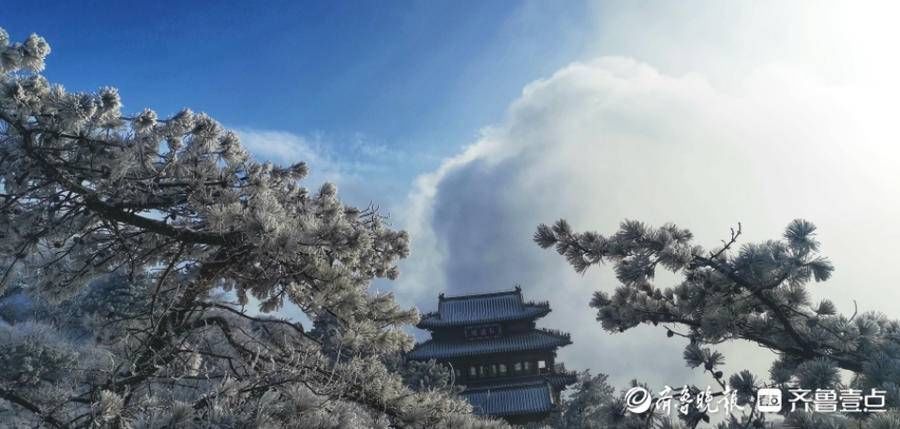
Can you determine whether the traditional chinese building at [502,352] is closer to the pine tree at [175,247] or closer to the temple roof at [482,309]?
the temple roof at [482,309]

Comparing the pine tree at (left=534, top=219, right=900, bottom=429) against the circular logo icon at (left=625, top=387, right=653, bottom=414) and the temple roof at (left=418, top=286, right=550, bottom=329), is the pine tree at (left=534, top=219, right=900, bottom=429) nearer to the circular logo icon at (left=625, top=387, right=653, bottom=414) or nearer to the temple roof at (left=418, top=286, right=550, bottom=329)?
the circular logo icon at (left=625, top=387, right=653, bottom=414)

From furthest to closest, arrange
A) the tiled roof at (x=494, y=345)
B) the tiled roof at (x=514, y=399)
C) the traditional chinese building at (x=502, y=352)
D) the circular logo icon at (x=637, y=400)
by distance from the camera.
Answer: the tiled roof at (x=494, y=345) → the traditional chinese building at (x=502, y=352) → the tiled roof at (x=514, y=399) → the circular logo icon at (x=637, y=400)

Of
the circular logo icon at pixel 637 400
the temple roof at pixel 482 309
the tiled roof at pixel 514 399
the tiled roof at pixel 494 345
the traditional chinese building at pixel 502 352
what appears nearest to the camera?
the circular logo icon at pixel 637 400

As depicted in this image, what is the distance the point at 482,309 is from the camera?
26.9 metres

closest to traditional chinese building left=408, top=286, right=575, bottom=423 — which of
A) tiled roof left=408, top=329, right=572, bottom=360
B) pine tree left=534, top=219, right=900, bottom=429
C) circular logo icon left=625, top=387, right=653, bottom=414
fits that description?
tiled roof left=408, top=329, right=572, bottom=360

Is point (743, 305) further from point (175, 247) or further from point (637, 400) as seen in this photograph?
point (175, 247)

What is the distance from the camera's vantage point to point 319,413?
2.95 meters

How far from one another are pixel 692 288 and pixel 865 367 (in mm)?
1596

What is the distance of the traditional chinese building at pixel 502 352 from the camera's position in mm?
23375

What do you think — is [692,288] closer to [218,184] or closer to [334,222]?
[334,222]

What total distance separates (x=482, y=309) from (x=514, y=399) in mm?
5098

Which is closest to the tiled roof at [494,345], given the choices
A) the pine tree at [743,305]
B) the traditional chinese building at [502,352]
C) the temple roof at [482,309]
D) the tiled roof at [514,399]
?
the traditional chinese building at [502,352]

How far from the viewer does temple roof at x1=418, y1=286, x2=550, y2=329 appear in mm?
25703

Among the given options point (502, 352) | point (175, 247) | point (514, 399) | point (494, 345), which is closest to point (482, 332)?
point (494, 345)
